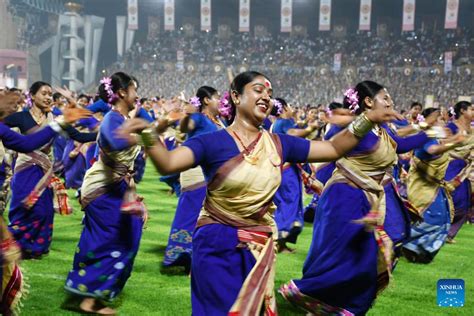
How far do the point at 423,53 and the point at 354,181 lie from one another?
3144 cm

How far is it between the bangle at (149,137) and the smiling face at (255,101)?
59cm

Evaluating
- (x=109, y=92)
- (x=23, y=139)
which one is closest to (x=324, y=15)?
(x=109, y=92)

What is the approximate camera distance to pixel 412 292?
17.7ft

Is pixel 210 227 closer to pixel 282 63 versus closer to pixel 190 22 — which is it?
pixel 282 63

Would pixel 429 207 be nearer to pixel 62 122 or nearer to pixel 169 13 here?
pixel 62 122

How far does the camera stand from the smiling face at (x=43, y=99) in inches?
227

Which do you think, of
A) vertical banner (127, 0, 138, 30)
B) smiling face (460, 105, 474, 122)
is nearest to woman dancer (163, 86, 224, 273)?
smiling face (460, 105, 474, 122)

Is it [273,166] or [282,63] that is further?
[282,63]

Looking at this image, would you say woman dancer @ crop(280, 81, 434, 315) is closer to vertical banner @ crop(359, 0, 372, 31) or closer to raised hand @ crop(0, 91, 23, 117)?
raised hand @ crop(0, 91, 23, 117)

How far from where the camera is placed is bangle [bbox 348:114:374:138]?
122 inches

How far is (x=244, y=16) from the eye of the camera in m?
31.4

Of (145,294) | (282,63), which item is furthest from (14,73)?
(145,294)

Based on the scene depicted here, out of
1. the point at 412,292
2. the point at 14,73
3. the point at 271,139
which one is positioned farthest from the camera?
the point at 14,73

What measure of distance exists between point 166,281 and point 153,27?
1403 inches
